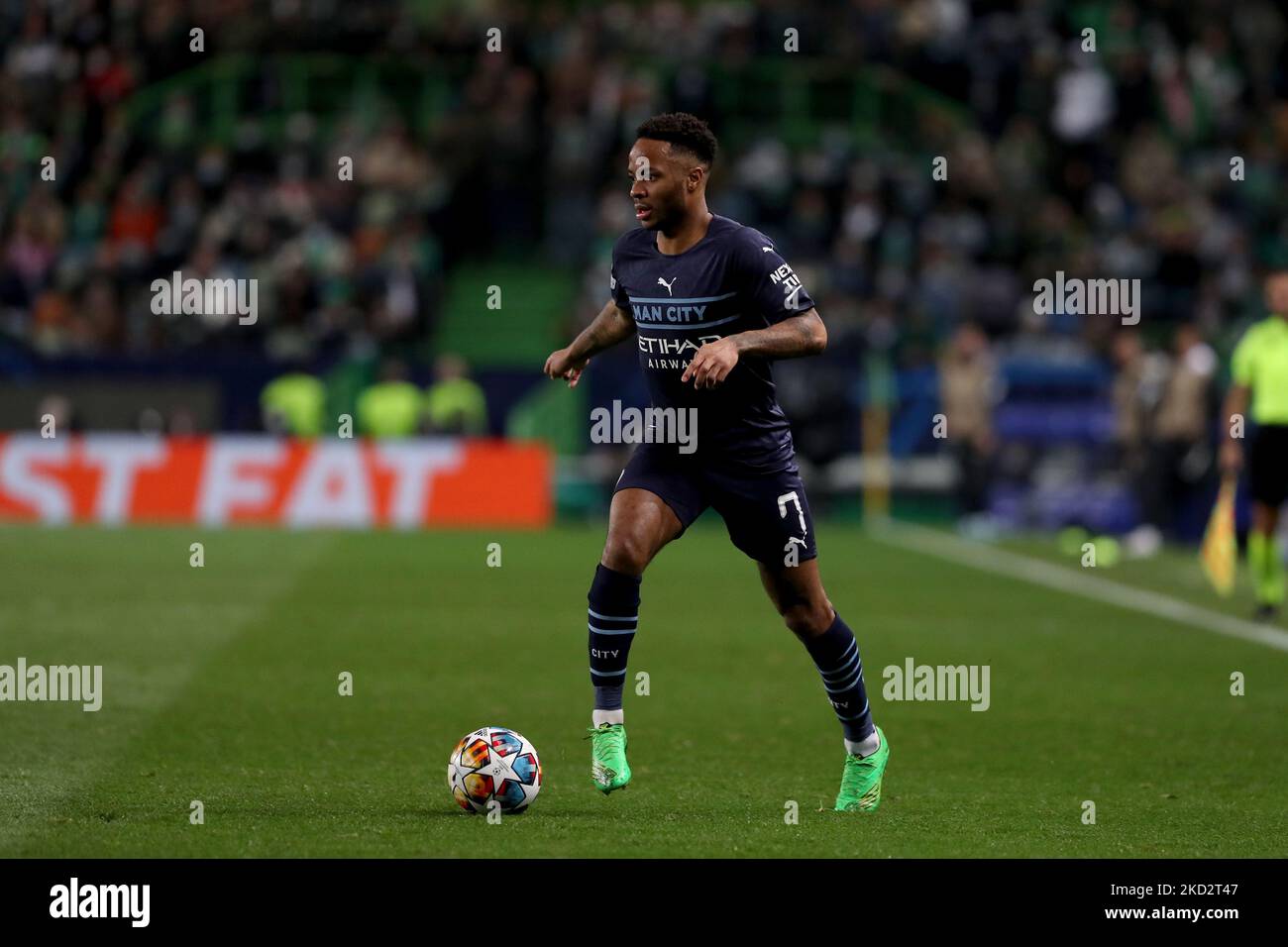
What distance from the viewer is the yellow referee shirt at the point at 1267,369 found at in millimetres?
16406

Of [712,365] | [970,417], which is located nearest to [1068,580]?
[970,417]

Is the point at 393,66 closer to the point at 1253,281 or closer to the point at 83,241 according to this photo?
the point at 83,241

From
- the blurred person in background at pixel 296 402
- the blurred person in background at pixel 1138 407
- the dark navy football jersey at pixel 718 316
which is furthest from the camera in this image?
the blurred person in background at pixel 296 402

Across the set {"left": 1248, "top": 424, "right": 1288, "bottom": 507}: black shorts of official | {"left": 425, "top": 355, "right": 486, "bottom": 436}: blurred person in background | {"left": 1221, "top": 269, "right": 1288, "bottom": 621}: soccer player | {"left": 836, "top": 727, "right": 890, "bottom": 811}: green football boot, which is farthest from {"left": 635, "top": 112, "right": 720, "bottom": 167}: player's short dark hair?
{"left": 425, "top": 355, "right": 486, "bottom": 436}: blurred person in background

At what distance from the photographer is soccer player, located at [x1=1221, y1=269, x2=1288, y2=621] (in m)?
16.4

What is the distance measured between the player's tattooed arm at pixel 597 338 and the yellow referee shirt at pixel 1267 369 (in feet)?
29.2

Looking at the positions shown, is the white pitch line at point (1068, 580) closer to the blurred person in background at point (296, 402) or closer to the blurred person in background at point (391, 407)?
the blurred person in background at point (391, 407)

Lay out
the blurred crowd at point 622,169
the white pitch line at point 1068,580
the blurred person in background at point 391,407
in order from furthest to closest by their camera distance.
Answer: the blurred crowd at point 622,169 → the blurred person in background at point 391,407 → the white pitch line at point 1068,580

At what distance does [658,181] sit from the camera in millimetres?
8164

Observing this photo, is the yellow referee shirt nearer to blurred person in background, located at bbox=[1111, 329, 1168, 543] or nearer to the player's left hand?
blurred person in background, located at bbox=[1111, 329, 1168, 543]

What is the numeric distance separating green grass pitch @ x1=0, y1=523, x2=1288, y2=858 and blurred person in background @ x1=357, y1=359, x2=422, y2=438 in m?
6.97

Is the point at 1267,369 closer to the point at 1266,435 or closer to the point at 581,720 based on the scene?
the point at 1266,435

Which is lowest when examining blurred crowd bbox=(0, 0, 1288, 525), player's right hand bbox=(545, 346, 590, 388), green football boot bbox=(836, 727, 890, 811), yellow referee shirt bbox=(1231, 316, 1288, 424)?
green football boot bbox=(836, 727, 890, 811)

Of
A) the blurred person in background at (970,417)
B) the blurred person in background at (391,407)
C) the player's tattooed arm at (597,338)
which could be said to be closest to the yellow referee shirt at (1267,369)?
the player's tattooed arm at (597,338)
